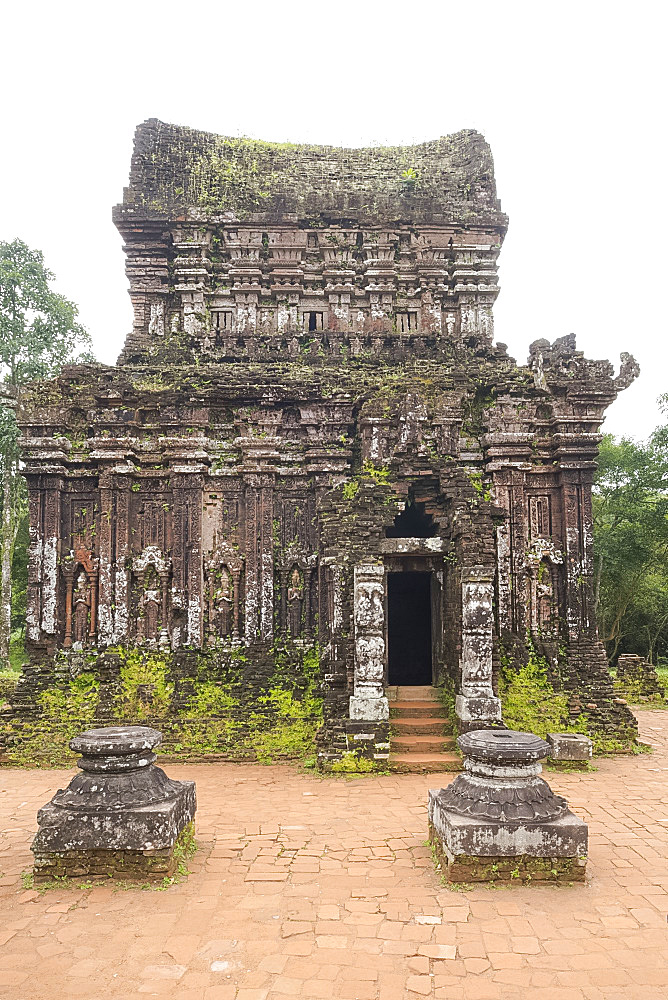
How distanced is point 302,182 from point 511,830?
47.4 feet

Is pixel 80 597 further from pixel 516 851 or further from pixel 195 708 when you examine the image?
pixel 516 851

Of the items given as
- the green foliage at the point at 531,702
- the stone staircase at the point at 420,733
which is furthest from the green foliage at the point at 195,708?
the green foliage at the point at 531,702

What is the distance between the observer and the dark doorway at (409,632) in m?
14.5

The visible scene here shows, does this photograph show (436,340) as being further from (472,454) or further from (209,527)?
(209,527)

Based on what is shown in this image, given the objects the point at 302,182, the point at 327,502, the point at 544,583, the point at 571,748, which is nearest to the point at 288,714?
the point at 327,502

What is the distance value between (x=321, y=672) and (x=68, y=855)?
579 cm

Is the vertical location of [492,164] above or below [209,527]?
above

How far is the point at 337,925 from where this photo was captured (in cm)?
560

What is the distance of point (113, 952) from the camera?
5.18m

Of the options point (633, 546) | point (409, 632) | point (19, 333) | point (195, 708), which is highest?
point (19, 333)

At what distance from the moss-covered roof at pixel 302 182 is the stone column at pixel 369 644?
8.57m

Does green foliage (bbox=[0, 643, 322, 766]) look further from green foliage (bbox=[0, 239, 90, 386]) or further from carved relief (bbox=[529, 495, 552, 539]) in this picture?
green foliage (bbox=[0, 239, 90, 386])

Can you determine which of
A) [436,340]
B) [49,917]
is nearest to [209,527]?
[436,340]

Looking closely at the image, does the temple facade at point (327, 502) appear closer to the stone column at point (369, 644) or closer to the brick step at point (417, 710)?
the stone column at point (369, 644)
